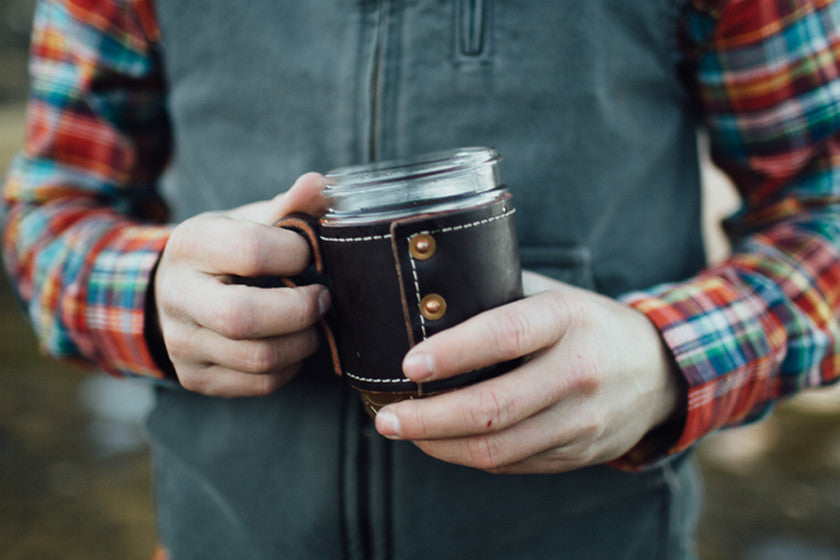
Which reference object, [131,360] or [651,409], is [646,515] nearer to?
[651,409]

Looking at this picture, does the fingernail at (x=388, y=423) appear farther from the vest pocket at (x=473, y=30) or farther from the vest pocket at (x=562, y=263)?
the vest pocket at (x=473, y=30)

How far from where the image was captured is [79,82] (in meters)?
1.23

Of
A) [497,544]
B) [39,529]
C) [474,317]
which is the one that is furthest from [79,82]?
[39,529]

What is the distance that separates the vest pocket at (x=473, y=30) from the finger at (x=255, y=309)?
497 millimetres

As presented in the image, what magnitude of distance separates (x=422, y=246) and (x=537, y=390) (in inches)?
8.9

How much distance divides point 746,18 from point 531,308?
2.26 feet

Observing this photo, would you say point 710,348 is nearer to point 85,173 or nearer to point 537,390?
point 537,390

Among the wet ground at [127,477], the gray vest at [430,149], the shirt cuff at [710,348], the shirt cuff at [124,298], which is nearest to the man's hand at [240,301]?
the shirt cuff at [124,298]

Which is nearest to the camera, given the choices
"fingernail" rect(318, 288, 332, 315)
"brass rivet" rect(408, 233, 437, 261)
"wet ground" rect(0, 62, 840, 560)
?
"brass rivet" rect(408, 233, 437, 261)

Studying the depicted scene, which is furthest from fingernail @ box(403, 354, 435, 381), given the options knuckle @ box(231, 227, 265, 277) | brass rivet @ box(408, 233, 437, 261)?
knuckle @ box(231, 227, 265, 277)

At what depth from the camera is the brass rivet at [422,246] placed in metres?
0.70

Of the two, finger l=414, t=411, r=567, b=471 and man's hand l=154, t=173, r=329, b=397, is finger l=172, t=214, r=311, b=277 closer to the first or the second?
man's hand l=154, t=173, r=329, b=397

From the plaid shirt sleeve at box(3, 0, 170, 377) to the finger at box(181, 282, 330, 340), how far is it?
0.33 m

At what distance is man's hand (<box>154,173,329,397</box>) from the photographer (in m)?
0.77
